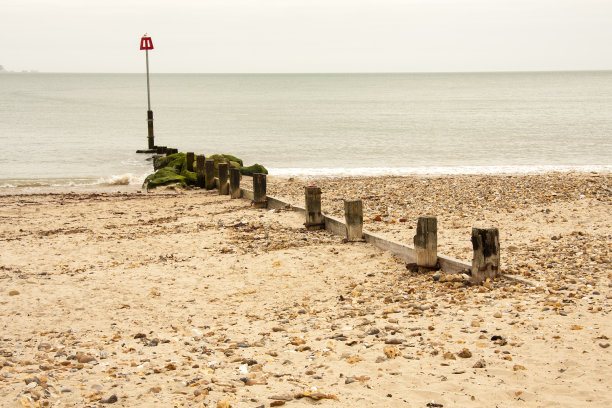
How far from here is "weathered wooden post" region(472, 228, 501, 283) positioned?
6949mm

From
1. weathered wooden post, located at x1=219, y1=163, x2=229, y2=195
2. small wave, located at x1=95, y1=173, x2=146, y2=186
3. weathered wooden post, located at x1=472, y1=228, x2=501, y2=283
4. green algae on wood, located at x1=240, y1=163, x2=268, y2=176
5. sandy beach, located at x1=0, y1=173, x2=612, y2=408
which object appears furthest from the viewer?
small wave, located at x1=95, y1=173, x2=146, y2=186

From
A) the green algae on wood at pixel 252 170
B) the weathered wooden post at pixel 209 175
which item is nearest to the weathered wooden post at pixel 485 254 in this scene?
the weathered wooden post at pixel 209 175

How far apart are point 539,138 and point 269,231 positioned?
29416mm

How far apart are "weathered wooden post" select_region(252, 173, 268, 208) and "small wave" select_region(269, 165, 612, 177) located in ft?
31.0

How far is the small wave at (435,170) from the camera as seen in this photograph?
73.6 ft

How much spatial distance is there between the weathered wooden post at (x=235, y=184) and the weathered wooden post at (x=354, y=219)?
5.48 m

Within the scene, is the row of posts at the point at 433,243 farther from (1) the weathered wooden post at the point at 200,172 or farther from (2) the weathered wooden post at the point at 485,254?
(1) the weathered wooden post at the point at 200,172

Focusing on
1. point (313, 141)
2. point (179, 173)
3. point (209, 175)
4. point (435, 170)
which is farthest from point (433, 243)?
point (313, 141)

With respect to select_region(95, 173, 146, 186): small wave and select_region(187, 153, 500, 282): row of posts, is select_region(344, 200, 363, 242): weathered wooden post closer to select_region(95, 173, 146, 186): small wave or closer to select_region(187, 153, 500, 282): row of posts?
select_region(187, 153, 500, 282): row of posts

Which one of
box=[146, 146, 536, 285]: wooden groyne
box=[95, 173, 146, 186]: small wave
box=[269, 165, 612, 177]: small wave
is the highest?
box=[146, 146, 536, 285]: wooden groyne

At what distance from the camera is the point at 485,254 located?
7.04 m

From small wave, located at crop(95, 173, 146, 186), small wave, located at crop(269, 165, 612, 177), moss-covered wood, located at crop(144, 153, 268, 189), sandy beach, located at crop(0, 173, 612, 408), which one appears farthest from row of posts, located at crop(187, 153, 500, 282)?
small wave, located at crop(269, 165, 612, 177)

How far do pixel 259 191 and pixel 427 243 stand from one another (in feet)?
18.8

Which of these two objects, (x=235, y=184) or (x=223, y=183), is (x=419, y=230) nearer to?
(x=235, y=184)
